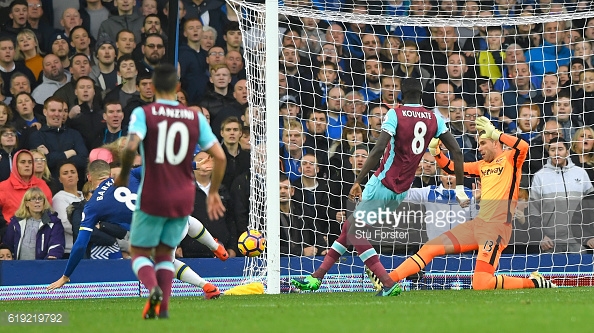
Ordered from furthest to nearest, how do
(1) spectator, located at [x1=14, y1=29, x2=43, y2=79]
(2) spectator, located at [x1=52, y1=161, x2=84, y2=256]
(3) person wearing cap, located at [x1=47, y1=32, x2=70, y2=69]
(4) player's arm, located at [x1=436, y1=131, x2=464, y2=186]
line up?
(3) person wearing cap, located at [x1=47, y1=32, x2=70, y2=69] < (1) spectator, located at [x1=14, y1=29, x2=43, y2=79] < (2) spectator, located at [x1=52, y1=161, x2=84, y2=256] < (4) player's arm, located at [x1=436, y1=131, x2=464, y2=186]

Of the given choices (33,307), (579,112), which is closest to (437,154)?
(579,112)

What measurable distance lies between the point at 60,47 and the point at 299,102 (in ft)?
12.0

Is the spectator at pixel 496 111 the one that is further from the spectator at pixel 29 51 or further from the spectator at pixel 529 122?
the spectator at pixel 29 51

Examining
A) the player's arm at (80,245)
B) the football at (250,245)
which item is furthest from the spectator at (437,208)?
the player's arm at (80,245)

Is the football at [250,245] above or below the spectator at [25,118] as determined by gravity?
below

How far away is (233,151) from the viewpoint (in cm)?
1439

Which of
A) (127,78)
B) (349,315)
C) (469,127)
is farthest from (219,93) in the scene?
(349,315)

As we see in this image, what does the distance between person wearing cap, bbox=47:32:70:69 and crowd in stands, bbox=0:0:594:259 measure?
24 mm

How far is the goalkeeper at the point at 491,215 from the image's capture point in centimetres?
1301

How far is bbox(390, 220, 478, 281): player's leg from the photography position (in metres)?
12.4

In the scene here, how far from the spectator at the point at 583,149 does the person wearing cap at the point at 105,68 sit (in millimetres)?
6971

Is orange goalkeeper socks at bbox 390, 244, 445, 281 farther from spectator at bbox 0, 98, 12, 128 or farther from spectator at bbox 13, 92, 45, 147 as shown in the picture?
spectator at bbox 0, 98, 12, 128

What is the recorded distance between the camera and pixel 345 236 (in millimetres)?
11625

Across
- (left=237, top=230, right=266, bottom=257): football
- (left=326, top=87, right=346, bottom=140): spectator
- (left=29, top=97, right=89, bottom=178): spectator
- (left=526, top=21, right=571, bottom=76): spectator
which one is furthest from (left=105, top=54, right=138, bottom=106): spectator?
(left=526, top=21, right=571, bottom=76): spectator
